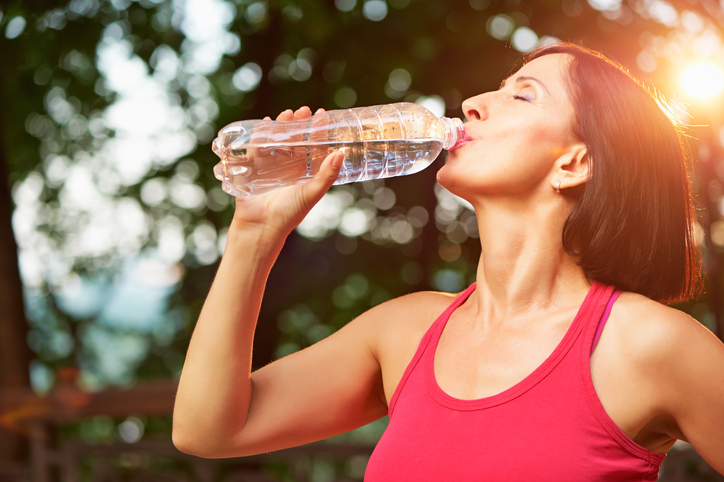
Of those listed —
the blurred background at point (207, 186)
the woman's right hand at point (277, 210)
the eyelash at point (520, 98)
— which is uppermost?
the eyelash at point (520, 98)

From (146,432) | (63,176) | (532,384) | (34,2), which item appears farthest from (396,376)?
(146,432)

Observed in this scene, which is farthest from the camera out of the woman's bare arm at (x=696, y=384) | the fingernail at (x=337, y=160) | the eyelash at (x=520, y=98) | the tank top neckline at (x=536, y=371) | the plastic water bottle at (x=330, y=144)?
the plastic water bottle at (x=330, y=144)

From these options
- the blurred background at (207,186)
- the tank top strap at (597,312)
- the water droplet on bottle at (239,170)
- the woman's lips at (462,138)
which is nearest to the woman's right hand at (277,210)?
the water droplet on bottle at (239,170)

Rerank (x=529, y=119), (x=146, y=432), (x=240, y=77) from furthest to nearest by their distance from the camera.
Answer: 1. (x=146, y=432)
2. (x=240, y=77)
3. (x=529, y=119)

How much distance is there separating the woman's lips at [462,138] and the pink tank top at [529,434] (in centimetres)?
50

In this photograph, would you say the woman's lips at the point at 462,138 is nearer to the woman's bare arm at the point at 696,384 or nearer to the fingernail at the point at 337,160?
the fingernail at the point at 337,160

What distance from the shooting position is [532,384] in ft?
4.51

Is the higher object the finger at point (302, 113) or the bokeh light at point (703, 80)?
the finger at point (302, 113)

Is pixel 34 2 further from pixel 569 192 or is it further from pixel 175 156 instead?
pixel 569 192

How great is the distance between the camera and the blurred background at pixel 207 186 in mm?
3975

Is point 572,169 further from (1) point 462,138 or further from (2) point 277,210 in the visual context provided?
(2) point 277,210

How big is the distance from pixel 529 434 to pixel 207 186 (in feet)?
15.3

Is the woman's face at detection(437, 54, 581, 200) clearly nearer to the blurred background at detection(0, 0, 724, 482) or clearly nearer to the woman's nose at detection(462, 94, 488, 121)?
the woman's nose at detection(462, 94, 488, 121)

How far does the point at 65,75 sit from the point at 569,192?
14.2 feet
